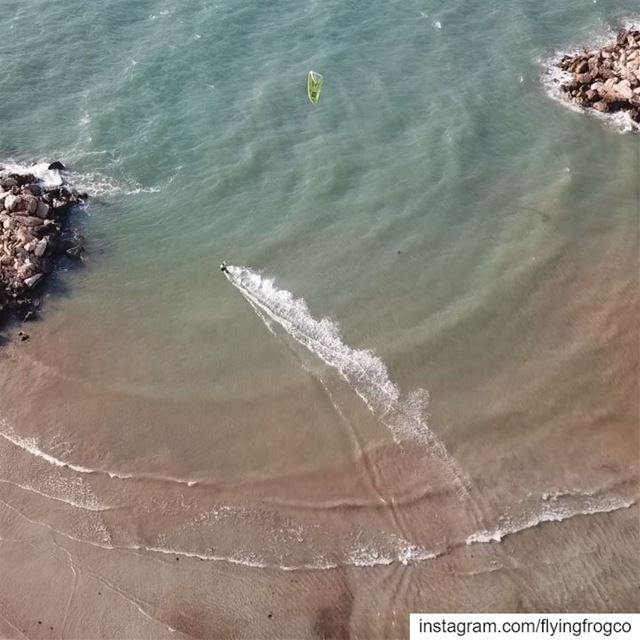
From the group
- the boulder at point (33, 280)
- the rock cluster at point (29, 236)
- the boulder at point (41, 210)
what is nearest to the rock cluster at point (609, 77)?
the rock cluster at point (29, 236)

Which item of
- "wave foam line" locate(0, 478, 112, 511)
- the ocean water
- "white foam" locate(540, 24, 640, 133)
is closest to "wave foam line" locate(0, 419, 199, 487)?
the ocean water

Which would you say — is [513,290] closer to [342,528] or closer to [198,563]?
[342,528]

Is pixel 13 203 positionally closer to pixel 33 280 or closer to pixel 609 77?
pixel 33 280

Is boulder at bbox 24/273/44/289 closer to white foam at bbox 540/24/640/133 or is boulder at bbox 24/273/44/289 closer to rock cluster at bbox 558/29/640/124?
white foam at bbox 540/24/640/133

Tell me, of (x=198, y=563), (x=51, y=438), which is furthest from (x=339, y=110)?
(x=198, y=563)

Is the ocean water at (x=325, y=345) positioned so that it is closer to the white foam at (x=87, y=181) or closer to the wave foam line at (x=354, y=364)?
the wave foam line at (x=354, y=364)

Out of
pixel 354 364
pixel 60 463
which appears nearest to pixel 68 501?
pixel 60 463
